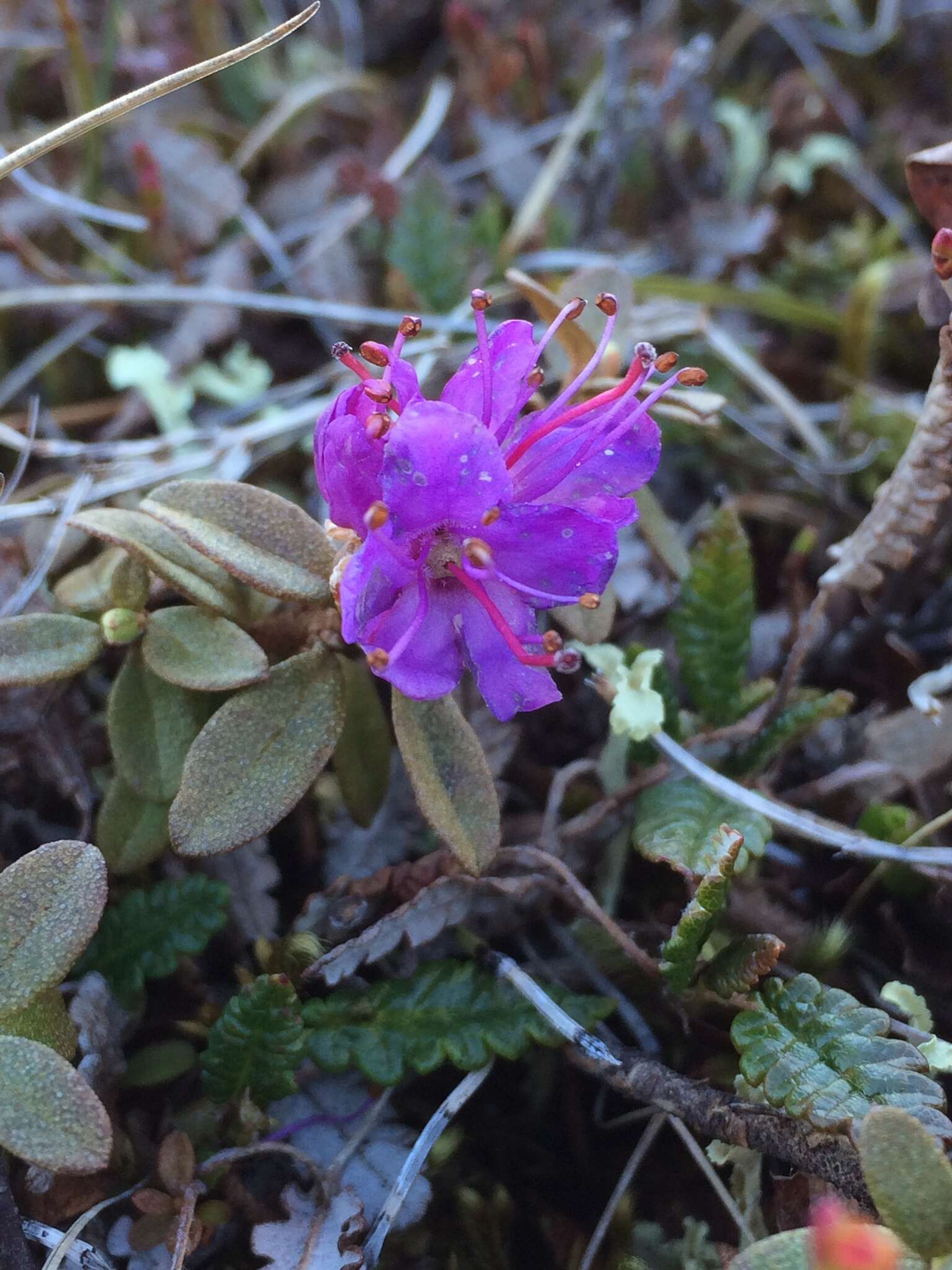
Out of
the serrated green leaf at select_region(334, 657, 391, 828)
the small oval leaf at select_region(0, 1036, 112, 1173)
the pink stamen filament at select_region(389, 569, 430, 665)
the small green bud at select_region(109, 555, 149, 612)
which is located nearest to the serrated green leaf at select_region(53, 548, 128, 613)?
the small green bud at select_region(109, 555, 149, 612)

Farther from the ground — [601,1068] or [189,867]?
[189,867]

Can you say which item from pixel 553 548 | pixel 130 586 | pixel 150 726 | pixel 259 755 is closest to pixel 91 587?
pixel 130 586

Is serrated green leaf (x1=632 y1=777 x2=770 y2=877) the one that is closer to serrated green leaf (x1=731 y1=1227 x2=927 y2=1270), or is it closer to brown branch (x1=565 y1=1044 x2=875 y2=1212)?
brown branch (x1=565 y1=1044 x2=875 y2=1212)

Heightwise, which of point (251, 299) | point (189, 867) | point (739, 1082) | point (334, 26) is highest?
point (334, 26)

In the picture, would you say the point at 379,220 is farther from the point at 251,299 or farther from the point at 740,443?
the point at 740,443

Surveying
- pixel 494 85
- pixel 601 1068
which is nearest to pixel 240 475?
pixel 601 1068

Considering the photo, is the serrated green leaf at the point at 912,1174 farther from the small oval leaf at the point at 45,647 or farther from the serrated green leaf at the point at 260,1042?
the small oval leaf at the point at 45,647
